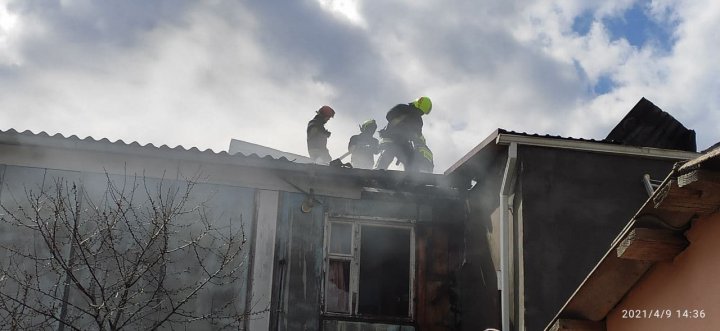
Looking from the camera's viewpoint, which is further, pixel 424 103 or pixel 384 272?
pixel 424 103


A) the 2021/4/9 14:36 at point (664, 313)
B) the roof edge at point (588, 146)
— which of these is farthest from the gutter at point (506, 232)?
the 2021/4/9 14:36 at point (664, 313)

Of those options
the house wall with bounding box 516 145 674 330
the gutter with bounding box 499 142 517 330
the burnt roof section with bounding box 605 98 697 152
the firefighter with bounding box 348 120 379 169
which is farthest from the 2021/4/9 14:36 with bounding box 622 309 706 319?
the firefighter with bounding box 348 120 379 169

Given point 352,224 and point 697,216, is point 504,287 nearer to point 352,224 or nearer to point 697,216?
point 352,224

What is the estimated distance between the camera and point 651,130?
10469 millimetres

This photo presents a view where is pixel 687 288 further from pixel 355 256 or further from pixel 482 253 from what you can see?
pixel 355 256

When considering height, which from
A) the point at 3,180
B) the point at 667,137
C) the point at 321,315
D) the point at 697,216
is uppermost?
the point at 667,137

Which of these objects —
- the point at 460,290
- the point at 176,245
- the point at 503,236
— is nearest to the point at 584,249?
the point at 503,236

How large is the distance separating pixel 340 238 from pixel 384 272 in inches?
31.9

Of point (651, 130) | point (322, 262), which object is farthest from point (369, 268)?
point (651, 130)

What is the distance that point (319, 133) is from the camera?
515 inches

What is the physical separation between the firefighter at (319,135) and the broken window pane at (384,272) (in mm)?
2778

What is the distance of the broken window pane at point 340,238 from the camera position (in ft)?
33.8

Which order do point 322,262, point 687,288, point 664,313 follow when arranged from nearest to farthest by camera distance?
1. point 687,288
2. point 664,313
3. point 322,262

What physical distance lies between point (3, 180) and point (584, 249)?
739 centimetres
